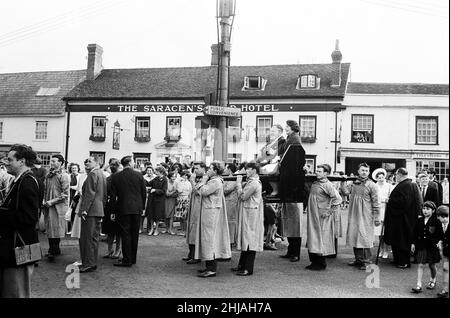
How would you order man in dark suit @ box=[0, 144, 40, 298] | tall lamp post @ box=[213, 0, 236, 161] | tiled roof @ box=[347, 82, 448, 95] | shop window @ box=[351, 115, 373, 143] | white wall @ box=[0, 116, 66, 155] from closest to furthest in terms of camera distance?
man in dark suit @ box=[0, 144, 40, 298]
tall lamp post @ box=[213, 0, 236, 161]
tiled roof @ box=[347, 82, 448, 95]
shop window @ box=[351, 115, 373, 143]
white wall @ box=[0, 116, 66, 155]

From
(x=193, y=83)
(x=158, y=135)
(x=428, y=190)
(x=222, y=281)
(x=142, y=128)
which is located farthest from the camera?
(x=193, y=83)

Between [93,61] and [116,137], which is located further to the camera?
[93,61]

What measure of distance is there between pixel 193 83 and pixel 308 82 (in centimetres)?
742

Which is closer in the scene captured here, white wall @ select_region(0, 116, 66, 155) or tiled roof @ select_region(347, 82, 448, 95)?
tiled roof @ select_region(347, 82, 448, 95)

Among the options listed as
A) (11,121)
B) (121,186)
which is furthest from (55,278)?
(11,121)

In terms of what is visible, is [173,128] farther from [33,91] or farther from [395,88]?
[395,88]

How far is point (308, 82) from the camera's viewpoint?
1080 inches

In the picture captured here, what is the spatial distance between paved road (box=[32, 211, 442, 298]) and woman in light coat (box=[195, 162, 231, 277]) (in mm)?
324

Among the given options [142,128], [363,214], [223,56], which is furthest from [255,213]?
[142,128]

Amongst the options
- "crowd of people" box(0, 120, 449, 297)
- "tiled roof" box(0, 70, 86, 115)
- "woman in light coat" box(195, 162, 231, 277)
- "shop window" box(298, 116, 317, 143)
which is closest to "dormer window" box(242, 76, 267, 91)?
"shop window" box(298, 116, 317, 143)

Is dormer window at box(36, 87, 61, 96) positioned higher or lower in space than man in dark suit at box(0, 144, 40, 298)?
higher

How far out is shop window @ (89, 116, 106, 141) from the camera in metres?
28.6

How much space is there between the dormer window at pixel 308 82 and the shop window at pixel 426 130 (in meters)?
6.51

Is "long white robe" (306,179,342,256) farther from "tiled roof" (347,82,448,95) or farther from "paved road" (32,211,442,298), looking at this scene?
"tiled roof" (347,82,448,95)
